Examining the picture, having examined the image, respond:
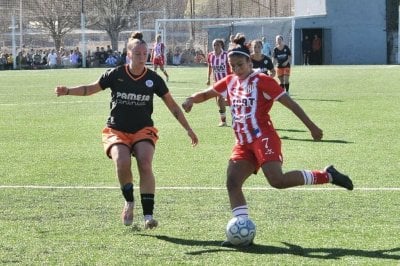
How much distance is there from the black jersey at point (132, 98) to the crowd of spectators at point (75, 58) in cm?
5553

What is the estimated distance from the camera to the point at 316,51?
64688 mm

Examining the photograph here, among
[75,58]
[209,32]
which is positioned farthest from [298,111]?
[75,58]

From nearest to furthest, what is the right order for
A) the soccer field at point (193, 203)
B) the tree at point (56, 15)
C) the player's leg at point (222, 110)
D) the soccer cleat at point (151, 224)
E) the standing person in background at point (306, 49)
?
the soccer field at point (193, 203) → the soccer cleat at point (151, 224) → the player's leg at point (222, 110) → the standing person in background at point (306, 49) → the tree at point (56, 15)

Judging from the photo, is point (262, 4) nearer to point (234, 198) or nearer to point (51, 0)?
point (51, 0)

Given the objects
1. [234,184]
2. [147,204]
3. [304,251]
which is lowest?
[304,251]

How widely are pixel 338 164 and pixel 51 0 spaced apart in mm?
62142

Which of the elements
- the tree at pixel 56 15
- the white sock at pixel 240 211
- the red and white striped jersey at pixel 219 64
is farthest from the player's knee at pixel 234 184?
the tree at pixel 56 15

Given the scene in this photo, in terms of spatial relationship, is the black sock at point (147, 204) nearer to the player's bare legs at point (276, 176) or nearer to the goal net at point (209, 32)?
the player's bare legs at point (276, 176)

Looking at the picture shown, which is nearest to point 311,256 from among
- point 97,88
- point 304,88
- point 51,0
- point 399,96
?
point 97,88

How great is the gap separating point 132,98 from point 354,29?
5778 cm

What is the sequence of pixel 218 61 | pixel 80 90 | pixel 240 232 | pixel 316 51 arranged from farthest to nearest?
pixel 316 51, pixel 218 61, pixel 80 90, pixel 240 232

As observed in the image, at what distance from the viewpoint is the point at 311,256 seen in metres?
A: 7.04

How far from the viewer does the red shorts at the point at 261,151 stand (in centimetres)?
775

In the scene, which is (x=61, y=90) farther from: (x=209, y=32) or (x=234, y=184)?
(x=209, y=32)
